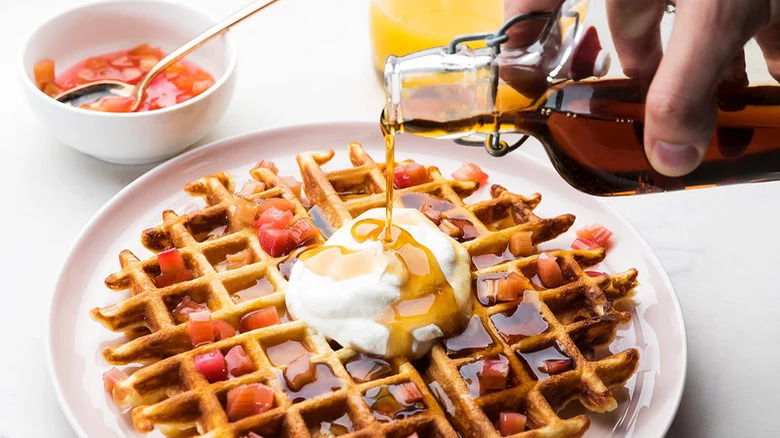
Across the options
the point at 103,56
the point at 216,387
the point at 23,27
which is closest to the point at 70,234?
the point at 103,56

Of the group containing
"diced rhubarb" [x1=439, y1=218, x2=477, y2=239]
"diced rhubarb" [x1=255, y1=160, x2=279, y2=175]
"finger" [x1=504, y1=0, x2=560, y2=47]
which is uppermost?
"finger" [x1=504, y1=0, x2=560, y2=47]

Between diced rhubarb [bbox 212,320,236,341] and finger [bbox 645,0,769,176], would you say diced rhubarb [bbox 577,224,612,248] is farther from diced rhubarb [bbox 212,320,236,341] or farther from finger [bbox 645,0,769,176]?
diced rhubarb [bbox 212,320,236,341]

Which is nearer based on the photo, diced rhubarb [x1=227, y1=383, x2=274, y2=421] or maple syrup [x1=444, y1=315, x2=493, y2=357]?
diced rhubarb [x1=227, y1=383, x2=274, y2=421]

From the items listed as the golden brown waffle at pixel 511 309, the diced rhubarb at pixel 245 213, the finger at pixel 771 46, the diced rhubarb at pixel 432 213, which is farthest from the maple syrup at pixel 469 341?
the finger at pixel 771 46

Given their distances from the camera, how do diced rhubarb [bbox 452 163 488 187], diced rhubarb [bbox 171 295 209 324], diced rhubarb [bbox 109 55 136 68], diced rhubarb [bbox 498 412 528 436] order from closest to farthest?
diced rhubarb [bbox 498 412 528 436] < diced rhubarb [bbox 171 295 209 324] < diced rhubarb [bbox 452 163 488 187] < diced rhubarb [bbox 109 55 136 68]

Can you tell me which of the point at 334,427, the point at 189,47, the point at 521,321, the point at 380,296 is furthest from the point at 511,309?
the point at 189,47

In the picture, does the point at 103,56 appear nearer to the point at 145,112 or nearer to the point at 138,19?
the point at 138,19

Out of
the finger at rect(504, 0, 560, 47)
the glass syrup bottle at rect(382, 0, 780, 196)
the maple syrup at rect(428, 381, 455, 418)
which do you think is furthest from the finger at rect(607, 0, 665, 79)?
the maple syrup at rect(428, 381, 455, 418)

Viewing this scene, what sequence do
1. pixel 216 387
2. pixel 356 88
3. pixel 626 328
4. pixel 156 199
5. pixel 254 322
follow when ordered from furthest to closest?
pixel 356 88
pixel 156 199
pixel 626 328
pixel 254 322
pixel 216 387
